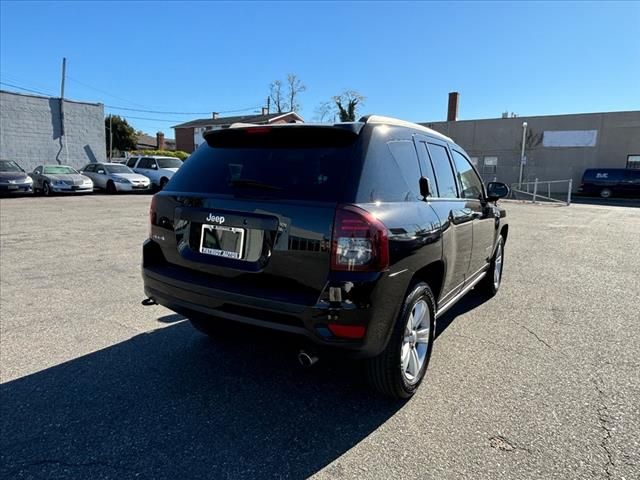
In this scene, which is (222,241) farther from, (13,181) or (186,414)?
(13,181)

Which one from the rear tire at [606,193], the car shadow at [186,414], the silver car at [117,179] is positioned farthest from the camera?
the rear tire at [606,193]

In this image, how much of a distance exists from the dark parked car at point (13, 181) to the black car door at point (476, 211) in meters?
18.5

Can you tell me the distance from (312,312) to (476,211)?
8.19 feet

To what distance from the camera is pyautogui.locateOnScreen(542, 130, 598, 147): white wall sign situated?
30641 millimetres

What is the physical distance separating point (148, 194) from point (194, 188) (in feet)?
63.5

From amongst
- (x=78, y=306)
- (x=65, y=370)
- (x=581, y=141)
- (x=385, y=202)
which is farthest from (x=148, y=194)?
(x=581, y=141)

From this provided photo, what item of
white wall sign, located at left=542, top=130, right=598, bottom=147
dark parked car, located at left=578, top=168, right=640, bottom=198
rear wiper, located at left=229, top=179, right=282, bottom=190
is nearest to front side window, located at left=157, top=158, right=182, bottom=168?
rear wiper, located at left=229, top=179, right=282, bottom=190

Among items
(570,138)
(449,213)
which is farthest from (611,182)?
(449,213)

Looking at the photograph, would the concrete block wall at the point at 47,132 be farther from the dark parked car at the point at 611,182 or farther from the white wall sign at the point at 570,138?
the white wall sign at the point at 570,138

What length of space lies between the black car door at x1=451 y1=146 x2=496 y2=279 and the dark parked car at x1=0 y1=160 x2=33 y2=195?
727 inches

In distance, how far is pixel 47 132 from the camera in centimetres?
2344

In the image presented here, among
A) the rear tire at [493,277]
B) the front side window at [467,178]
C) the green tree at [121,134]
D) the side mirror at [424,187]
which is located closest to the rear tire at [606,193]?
the rear tire at [493,277]

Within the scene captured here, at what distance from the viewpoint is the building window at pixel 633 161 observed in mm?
29562

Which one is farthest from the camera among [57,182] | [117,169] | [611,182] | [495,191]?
[611,182]
